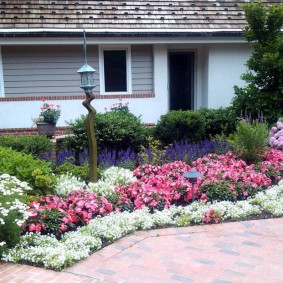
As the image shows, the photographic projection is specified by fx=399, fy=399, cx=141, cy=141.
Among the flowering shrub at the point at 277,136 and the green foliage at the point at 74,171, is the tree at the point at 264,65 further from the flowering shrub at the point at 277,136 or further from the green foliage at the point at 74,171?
the green foliage at the point at 74,171

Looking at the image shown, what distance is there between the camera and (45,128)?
9359mm

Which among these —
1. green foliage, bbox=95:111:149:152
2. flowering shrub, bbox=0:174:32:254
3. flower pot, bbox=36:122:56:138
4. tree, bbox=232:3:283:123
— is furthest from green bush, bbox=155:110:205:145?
flowering shrub, bbox=0:174:32:254

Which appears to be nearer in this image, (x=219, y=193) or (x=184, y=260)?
(x=184, y=260)

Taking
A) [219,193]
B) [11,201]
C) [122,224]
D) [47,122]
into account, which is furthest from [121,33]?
[11,201]

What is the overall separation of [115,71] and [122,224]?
266 inches

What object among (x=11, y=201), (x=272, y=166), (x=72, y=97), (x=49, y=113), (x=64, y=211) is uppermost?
(x=72, y=97)

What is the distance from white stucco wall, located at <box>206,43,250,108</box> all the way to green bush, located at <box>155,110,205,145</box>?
6.56 ft

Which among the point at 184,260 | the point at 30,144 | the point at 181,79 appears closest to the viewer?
the point at 184,260

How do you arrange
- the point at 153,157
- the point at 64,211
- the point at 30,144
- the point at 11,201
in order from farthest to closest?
1. the point at 153,157
2. the point at 30,144
3. the point at 64,211
4. the point at 11,201

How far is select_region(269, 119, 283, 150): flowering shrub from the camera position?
7976 mm

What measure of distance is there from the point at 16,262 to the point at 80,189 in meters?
1.96

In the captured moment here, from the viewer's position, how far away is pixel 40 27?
999 centimetres

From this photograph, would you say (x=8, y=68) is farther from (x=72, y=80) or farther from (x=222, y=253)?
(x=222, y=253)

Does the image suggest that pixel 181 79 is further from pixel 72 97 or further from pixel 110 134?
pixel 110 134
